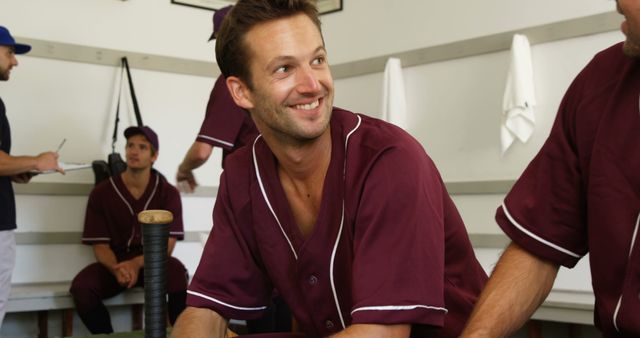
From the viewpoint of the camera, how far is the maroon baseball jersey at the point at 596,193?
1252 millimetres

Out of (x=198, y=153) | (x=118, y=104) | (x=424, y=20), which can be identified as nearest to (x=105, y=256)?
(x=118, y=104)

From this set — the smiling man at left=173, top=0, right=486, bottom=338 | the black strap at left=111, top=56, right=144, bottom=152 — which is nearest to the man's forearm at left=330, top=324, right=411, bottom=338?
the smiling man at left=173, top=0, right=486, bottom=338

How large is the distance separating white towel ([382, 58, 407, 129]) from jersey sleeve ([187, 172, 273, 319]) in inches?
121

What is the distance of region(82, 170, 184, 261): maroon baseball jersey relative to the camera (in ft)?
14.5

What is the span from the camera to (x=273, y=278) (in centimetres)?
171

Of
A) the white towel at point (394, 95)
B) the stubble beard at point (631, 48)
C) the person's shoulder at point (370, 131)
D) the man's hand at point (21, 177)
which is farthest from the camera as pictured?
the white towel at point (394, 95)

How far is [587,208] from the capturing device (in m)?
1.35

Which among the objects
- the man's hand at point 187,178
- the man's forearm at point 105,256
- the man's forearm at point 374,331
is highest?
the man's forearm at point 374,331

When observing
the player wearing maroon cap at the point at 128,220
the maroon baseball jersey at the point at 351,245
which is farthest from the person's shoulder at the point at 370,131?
the player wearing maroon cap at the point at 128,220

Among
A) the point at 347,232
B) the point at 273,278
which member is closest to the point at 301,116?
the point at 347,232

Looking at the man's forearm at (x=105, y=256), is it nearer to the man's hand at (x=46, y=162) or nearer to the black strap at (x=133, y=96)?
the man's hand at (x=46, y=162)

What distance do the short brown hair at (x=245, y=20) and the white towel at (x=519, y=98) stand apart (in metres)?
2.54

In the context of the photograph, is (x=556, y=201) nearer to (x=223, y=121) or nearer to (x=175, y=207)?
(x=223, y=121)

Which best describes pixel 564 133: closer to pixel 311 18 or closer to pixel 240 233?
pixel 311 18
